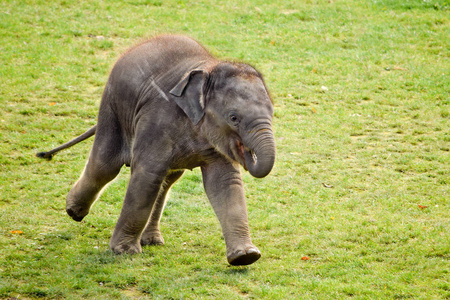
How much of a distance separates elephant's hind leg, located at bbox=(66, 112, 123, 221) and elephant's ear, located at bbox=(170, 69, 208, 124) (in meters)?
1.29

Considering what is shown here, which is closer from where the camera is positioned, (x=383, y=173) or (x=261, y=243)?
(x=261, y=243)

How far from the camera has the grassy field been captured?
7.70 meters

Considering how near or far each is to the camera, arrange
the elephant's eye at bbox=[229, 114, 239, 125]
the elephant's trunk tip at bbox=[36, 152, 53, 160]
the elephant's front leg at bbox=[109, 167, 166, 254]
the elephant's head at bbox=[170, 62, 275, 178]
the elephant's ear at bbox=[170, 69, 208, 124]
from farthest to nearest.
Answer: the elephant's trunk tip at bbox=[36, 152, 53, 160] < the elephant's front leg at bbox=[109, 167, 166, 254] < the elephant's ear at bbox=[170, 69, 208, 124] < the elephant's eye at bbox=[229, 114, 239, 125] < the elephant's head at bbox=[170, 62, 275, 178]

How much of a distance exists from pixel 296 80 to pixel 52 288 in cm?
889

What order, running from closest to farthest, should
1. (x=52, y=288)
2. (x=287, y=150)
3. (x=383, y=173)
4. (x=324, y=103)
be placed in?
(x=52, y=288)
(x=383, y=173)
(x=287, y=150)
(x=324, y=103)

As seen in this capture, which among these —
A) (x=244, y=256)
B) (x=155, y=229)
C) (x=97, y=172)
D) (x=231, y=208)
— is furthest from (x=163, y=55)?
(x=244, y=256)

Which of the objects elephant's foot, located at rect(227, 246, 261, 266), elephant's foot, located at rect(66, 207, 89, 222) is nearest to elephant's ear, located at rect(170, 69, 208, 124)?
elephant's foot, located at rect(227, 246, 261, 266)

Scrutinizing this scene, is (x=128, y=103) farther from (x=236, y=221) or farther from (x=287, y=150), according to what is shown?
(x=287, y=150)

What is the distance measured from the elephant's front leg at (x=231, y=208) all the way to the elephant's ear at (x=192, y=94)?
0.68 m

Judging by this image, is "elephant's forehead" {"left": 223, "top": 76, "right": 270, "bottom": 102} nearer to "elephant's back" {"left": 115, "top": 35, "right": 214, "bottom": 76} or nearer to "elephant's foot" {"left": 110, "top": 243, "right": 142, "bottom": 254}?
"elephant's back" {"left": 115, "top": 35, "right": 214, "bottom": 76}

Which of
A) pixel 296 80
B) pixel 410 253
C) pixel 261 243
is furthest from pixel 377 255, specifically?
pixel 296 80

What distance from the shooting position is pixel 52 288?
7.27 m

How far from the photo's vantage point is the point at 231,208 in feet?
25.5

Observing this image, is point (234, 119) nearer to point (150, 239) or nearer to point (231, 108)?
point (231, 108)
